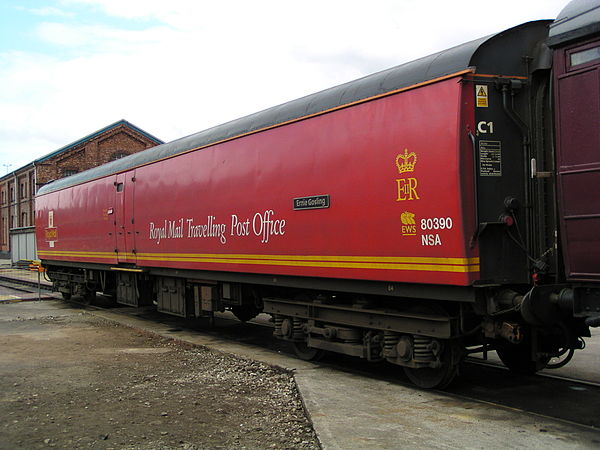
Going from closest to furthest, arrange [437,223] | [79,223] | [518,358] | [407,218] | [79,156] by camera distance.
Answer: [437,223] → [407,218] → [518,358] → [79,223] → [79,156]

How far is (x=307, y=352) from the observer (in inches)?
334

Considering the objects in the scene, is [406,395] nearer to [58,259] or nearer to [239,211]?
[239,211]

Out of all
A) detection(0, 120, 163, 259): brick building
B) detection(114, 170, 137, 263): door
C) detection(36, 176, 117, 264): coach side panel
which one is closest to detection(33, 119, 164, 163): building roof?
detection(0, 120, 163, 259): brick building

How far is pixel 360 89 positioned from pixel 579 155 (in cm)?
286

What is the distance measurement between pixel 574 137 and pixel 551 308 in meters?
1.53

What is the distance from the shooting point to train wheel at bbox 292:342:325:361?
8.32 metres

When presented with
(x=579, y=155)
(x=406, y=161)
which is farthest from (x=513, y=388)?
(x=579, y=155)

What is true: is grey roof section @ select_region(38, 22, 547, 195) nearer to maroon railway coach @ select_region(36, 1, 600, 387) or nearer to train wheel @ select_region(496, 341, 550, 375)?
maroon railway coach @ select_region(36, 1, 600, 387)

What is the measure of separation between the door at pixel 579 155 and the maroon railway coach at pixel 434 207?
1cm

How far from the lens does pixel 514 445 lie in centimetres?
480

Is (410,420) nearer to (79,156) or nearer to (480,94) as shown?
(480,94)

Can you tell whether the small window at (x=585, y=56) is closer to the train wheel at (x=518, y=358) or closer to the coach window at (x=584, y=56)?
the coach window at (x=584, y=56)

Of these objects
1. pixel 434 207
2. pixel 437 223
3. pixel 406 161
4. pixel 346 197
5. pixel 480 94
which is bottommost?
pixel 437 223

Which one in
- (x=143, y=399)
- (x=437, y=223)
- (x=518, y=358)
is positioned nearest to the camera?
(x=437, y=223)
